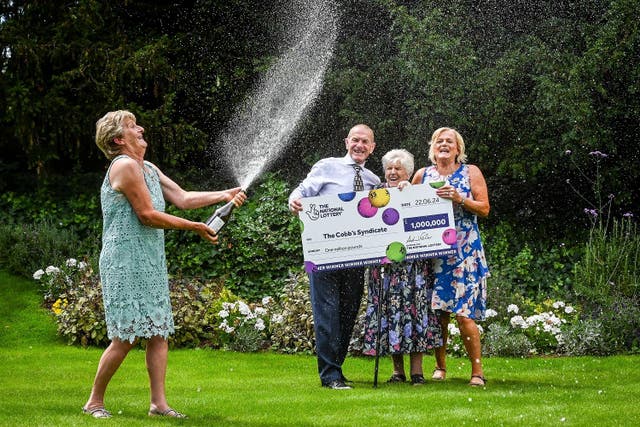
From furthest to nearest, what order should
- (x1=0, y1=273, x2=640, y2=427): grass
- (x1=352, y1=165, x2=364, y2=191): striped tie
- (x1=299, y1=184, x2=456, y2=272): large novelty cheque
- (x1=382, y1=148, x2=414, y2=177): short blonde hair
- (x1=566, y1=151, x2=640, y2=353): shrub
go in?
(x1=566, y1=151, x2=640, y2=353): shrub
(x1=382, y1=148, x2=414, y2=177): short blonde hair
(x1=352, y1=165, x2=364, y2=191): striped tie
(x1=299, y1=184, x2=456, y2=272): large novelty cheque
(x1=0, y1=273, x2=640, y2=427): grass

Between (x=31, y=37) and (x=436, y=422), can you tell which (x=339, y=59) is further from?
(x=436, y=422)

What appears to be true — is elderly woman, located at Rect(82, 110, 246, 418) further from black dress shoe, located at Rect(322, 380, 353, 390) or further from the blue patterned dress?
the blue patterned dress

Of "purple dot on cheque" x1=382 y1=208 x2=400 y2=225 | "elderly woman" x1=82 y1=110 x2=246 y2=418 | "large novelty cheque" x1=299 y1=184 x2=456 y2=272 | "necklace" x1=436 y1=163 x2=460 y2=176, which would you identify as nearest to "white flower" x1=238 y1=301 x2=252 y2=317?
"large novelty cheque" x1=299 y1=184 x2=456 y2=272

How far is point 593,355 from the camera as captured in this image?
25.4 feet

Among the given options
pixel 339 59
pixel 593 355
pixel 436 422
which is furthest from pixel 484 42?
pixel 436 422

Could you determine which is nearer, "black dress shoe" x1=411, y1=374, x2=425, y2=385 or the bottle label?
the bottle label

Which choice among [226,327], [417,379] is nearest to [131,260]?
[417,379]

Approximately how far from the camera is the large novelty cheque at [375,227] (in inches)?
236

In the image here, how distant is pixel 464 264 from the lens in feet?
20.0

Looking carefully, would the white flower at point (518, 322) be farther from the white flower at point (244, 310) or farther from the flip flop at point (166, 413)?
the flip flop at point (166, 413)

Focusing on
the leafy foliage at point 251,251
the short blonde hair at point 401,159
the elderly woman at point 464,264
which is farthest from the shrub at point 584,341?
the leafy foliage at point 251,251

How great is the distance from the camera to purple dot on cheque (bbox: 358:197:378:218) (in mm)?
6027

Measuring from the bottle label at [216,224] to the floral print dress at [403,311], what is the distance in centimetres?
151

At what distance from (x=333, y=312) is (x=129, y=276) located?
1.61m
